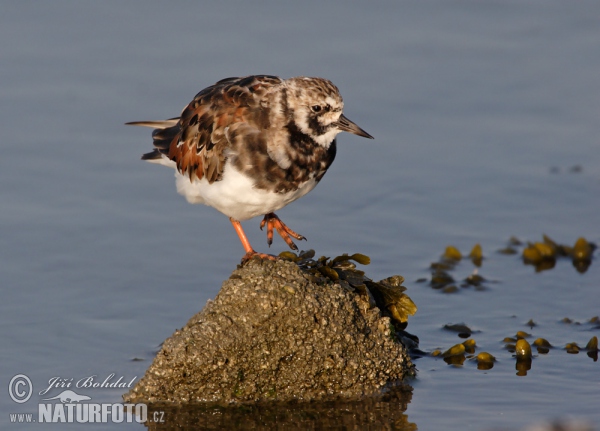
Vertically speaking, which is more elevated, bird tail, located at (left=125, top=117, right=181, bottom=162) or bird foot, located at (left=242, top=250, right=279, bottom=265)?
bird tail, located at (left=125, top=117, right=181, bottom=162)

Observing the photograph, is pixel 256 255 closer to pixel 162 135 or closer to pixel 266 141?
pixel 266 141

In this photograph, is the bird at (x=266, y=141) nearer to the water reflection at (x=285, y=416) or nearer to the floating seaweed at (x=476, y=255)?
the water reflection at (x=285, y=416)

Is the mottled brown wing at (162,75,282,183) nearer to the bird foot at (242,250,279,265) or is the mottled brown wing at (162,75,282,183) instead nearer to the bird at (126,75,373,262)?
Result: the bird at (126,75,373,262)

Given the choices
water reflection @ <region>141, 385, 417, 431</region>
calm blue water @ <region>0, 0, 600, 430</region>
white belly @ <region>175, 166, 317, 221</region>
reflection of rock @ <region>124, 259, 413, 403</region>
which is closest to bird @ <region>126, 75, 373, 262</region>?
white belly @ <region>175, 166, 317, 221</region>

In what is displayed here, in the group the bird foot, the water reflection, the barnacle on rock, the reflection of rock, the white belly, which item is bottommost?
the water reflection

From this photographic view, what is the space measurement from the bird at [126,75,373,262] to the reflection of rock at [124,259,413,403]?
464mm

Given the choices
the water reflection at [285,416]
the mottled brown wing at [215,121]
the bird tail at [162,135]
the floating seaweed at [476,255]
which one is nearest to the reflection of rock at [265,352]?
the water reflection at [285,416]

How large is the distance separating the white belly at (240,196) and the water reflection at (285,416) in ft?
4.08

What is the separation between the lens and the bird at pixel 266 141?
232 inches

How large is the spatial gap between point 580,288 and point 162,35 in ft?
17.5

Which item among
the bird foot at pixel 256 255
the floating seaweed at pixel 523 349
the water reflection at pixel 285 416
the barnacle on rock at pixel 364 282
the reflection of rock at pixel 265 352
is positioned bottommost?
the water reflection at pixel 285 416

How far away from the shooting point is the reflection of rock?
5.36 meters

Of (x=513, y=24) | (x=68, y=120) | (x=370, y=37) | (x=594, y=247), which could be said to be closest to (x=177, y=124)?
(x=68, y=120)

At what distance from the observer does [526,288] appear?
734 cm
